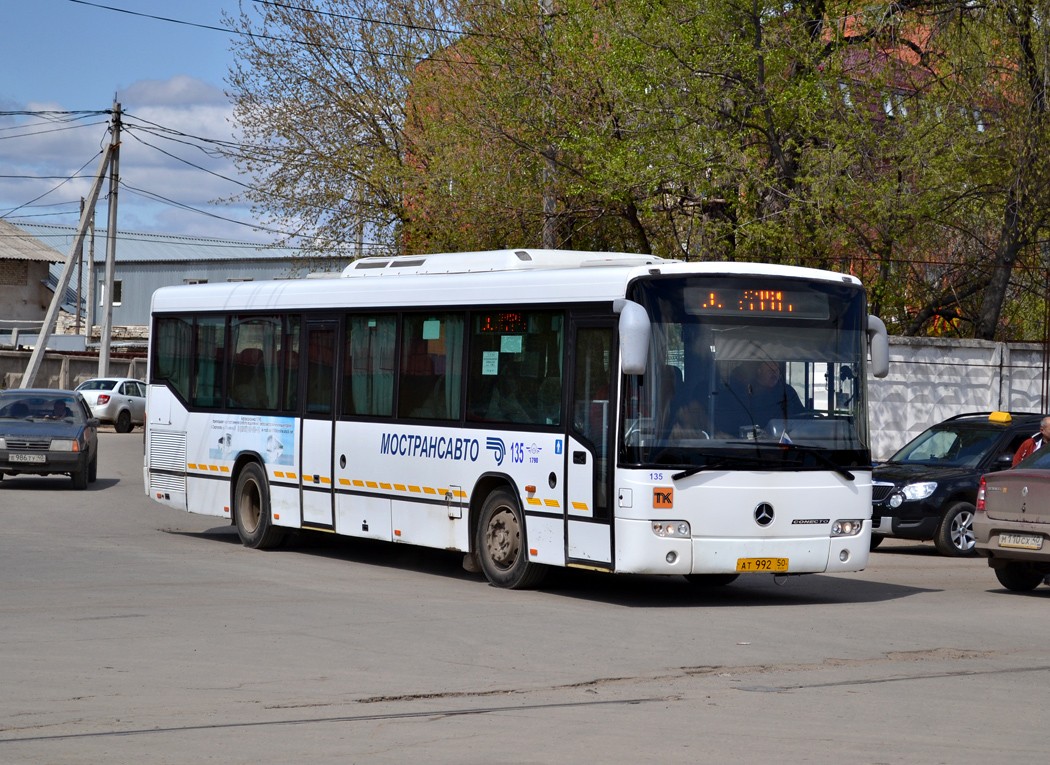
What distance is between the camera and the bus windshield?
13023mm

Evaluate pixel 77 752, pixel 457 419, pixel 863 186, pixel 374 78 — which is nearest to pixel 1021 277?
pixel 863 186

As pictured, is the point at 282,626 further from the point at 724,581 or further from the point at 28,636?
the point at 724,581

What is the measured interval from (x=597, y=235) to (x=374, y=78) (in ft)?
29.9

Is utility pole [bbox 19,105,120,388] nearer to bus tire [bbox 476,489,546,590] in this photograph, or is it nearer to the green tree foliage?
the green tree foliage

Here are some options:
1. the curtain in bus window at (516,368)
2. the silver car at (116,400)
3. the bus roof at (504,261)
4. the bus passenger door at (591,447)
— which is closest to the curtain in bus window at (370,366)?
the bus roof at (504,261)

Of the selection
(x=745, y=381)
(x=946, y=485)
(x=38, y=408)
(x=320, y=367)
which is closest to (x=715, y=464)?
(x=745, y=381)

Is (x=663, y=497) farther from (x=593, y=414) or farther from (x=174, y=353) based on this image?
(x=174, y=353)

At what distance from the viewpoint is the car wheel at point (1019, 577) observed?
15.6 m

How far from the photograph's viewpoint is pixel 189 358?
63.7 feet

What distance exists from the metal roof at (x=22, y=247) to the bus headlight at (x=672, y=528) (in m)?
70.2

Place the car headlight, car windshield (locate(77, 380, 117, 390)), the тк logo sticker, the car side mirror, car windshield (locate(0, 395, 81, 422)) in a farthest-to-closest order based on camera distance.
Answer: car windshield (locate(77, 380, 117, 390))
car windshield (locate(0, 395, 81, 422))
the car side mirror
the car headlight
the тк logo sticker

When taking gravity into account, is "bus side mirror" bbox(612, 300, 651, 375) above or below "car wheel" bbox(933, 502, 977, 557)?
above

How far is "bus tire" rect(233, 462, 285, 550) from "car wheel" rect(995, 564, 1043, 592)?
25.4 ft

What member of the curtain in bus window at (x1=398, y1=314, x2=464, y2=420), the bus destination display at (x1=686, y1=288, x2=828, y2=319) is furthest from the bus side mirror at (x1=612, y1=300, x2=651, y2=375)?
the curtain in bus window at (x1=398, y1=314, x2=464, y2=420)
